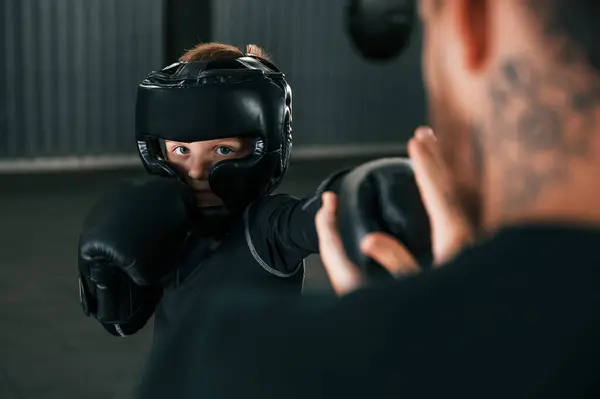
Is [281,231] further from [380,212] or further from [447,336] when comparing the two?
[447,336]

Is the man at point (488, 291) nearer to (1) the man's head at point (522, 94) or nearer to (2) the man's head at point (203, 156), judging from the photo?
(1) the man's head at point (522, 94)

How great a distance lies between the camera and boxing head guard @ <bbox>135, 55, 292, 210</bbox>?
80.1 inches

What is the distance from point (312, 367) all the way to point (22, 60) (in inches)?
380

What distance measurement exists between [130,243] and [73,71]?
840 centimetres

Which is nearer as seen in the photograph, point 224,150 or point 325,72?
point 224,150

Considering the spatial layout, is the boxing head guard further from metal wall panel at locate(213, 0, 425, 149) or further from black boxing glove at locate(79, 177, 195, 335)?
metal wall panel at locate(213, 0, 425, 149)

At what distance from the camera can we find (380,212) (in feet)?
2.52

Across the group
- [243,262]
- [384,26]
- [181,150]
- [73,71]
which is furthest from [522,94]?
[73,71]

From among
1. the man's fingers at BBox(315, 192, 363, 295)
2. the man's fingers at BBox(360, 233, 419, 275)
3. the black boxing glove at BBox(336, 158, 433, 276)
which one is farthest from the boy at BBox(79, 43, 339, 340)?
the man's fingers at BBox(360, 233, 419, 275)

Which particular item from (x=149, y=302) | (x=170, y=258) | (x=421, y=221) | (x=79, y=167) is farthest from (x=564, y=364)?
(x=79, y=167)

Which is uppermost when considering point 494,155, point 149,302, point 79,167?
point 494,155

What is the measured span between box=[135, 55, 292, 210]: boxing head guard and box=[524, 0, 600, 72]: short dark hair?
1496 mm

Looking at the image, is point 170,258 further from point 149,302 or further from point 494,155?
point 494,155

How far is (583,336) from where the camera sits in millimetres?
491
